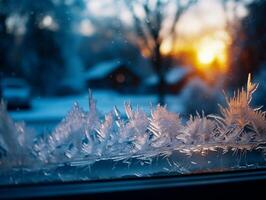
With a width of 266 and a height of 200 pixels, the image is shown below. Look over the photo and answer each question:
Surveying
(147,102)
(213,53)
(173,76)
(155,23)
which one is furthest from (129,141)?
(173,76)

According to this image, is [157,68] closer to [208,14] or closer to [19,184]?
[208,14]

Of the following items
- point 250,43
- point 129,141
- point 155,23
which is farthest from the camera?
point 155,23

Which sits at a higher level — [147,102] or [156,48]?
[156,48]

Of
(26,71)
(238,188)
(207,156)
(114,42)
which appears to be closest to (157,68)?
(114,42)

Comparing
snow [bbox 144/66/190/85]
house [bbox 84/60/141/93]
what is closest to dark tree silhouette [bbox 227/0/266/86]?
house [bbox 84/60/141/93]

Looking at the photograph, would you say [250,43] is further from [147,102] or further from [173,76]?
[173,76]

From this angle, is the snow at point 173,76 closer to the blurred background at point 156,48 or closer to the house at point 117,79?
the blurred background at point 156,48
